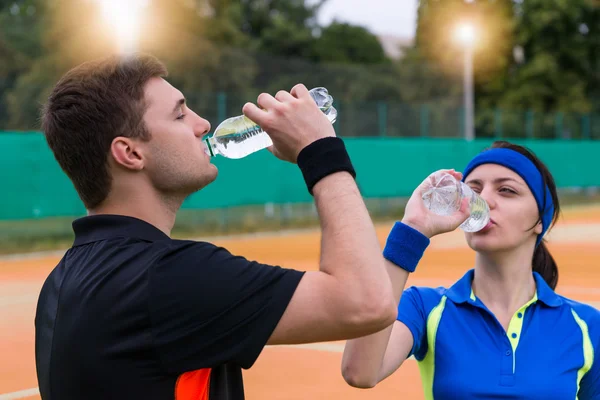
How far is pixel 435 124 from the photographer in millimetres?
29594

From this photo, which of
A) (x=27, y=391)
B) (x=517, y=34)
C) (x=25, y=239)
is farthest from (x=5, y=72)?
(x=27, y=391)

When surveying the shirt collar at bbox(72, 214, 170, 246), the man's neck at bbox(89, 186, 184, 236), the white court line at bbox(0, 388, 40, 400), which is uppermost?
the man's neck at bbox(89, 186, 184, 236)

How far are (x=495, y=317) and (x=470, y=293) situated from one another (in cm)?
13

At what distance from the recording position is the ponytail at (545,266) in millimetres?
3582

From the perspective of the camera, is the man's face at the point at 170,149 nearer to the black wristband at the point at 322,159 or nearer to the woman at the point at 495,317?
the black wristband at the point at 322,159

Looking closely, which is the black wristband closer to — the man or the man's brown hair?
the man

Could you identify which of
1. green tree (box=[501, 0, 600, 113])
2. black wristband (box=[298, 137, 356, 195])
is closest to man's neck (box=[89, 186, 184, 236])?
black wristband (box=[298, 137, 356, 195])

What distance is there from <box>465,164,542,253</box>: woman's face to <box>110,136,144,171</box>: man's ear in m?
1.36

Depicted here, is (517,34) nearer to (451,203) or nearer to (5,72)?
(5,72)

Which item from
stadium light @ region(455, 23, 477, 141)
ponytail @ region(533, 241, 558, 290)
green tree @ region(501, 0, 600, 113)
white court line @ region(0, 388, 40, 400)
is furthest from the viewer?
green tree @ region(501, 0, 600, 113)

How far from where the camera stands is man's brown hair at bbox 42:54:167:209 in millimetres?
2342

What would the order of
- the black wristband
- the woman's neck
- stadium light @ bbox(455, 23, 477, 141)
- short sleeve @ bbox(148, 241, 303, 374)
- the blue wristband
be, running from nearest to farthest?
short sleeve @ bbox(148, 241, 303, 374) → the black wristband → the blue wristband → the woman's neck → stadium light @ bbox(455, 23, 477, 141)

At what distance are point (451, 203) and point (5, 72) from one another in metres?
31.3

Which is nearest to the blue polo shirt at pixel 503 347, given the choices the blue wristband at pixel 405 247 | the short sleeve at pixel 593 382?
the short sleeve at pixel 593 382
